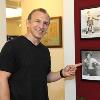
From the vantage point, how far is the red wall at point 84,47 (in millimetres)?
1929

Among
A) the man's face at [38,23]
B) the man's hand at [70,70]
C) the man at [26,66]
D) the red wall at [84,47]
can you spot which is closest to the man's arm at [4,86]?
the man at [26,66]

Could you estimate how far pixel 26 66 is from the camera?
6.13ft

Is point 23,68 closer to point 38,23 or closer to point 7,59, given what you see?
point 7,59

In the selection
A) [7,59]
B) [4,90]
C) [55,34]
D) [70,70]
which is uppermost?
[55,34]

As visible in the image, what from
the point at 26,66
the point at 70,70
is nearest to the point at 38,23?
the point at 26,66

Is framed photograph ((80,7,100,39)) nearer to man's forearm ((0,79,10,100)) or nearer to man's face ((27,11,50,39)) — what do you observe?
man's face ((27,11,50,39))

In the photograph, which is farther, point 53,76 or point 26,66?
point 53,76

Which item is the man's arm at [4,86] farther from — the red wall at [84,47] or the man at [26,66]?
the red wall at [84,47]

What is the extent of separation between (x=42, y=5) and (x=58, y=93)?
132 cm

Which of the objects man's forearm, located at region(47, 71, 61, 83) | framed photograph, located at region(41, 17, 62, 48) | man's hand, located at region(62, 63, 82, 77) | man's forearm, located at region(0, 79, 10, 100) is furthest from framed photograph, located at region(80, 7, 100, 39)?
framed photograph, located at region(41, 17, 62, 48)

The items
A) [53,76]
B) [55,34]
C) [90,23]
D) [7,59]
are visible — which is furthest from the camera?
[55,34]

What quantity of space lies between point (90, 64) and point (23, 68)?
20.7 inches

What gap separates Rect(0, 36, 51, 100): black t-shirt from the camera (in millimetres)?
1801

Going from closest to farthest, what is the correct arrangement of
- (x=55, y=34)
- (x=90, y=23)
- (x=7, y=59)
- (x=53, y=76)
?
(x=7, y=59), (x=90, y=23), (x=53, y=76), (x=55, y=34)
